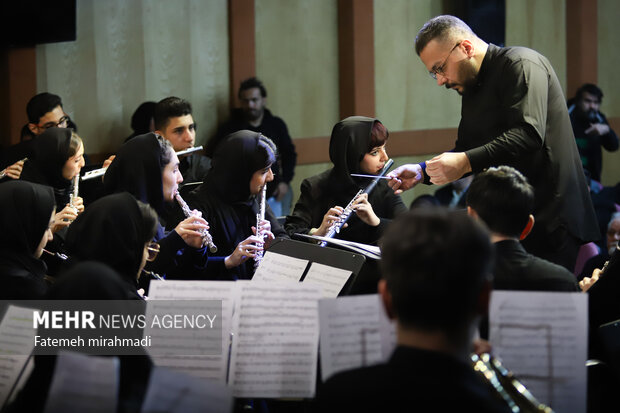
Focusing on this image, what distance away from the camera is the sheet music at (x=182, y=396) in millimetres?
1768

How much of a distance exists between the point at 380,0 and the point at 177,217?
13.4 ft

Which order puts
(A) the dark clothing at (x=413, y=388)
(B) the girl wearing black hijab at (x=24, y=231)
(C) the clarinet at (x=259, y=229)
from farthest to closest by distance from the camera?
(C) the clarinet at (x=259, y=229), (B) the girl wearing black hijab at (x=24, y=231), (A) the dark clothing at (x=413, y=388)

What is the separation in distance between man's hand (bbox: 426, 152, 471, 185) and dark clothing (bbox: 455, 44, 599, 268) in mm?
44

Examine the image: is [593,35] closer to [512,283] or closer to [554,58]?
[554,58]

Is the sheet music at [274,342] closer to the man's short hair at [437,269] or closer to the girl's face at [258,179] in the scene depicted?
the man's short hair at [437,269]

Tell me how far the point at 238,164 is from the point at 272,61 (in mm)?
3293

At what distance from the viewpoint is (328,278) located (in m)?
2.83

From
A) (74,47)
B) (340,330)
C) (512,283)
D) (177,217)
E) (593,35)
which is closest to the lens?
(340,330)

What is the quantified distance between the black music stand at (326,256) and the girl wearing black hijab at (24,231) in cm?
87

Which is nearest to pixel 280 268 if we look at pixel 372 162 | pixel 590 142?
pixel 372 162

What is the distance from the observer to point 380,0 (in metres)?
7.54

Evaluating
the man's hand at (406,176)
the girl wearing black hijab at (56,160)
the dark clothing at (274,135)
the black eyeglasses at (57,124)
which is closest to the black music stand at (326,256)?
the man's hand at (406,176)

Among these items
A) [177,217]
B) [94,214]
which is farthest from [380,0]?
[94,214]

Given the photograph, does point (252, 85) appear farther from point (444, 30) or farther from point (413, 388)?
point (413, 388)
